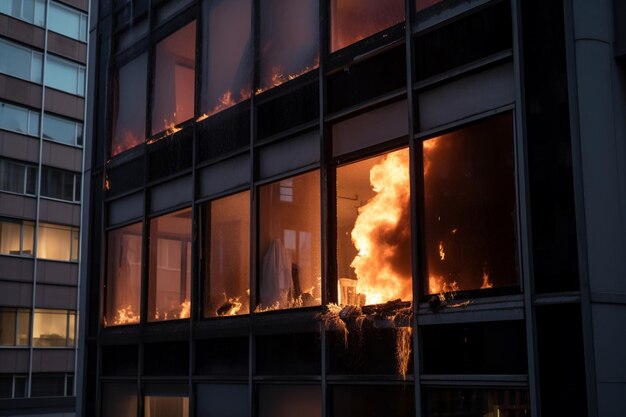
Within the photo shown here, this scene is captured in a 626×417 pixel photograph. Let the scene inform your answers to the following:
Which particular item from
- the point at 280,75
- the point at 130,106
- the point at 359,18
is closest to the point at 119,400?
the point at 130,106

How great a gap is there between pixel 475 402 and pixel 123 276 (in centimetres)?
1017

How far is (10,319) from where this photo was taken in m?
41.3

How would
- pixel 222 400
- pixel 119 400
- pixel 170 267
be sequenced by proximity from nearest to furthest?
pixel 222 400 < pixel 170 267 < pixel 119 400

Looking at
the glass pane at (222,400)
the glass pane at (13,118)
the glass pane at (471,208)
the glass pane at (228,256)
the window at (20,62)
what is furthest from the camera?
the window at (20,62)

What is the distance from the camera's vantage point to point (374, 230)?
12047 millimetres

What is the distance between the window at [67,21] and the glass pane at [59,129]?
475 cm

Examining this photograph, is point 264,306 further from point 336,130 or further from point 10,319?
point 10,319

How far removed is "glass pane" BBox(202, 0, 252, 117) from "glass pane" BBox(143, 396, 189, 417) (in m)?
5.48

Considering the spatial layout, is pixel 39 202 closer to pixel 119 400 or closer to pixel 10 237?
pixel 10 237

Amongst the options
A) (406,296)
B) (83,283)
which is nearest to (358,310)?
(406,296)

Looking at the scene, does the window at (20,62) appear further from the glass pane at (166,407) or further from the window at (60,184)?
the glass pane at (166,407)

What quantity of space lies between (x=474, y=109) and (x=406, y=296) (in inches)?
105

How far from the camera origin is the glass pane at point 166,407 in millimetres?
15664

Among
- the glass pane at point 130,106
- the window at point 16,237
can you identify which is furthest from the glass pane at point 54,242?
the glass pane at point 130,106
